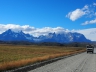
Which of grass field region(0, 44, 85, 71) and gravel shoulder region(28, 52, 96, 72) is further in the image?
grass field region(0, 44, 85, 71)

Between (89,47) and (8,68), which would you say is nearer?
(8,68)

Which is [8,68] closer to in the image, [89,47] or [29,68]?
[29,68]

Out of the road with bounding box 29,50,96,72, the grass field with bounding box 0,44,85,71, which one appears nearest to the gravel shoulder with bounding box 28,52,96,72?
the road with bounding box 29,50,96,72

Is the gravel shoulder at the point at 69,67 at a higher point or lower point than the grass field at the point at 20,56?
lower

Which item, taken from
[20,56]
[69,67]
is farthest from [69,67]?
[20,56]

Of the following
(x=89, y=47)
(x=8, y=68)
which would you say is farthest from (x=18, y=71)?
(x=89, y=47)

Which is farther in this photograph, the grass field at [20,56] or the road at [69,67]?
the grass field at [20,56]

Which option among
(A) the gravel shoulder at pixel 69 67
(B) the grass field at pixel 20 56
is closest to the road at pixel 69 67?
(A) the gravel shoulder at pixel 69 67

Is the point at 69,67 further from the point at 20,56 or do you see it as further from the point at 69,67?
the point at 20,56

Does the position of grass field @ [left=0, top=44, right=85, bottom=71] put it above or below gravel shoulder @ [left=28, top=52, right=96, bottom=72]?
above

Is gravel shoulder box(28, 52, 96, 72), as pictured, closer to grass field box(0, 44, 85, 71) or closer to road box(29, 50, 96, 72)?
road box(29, 50, 96, 72)

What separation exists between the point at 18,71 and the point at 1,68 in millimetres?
1219

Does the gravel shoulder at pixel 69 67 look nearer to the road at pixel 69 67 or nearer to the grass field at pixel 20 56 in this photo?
the road at pixel 69 67

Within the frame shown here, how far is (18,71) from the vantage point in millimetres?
15820
